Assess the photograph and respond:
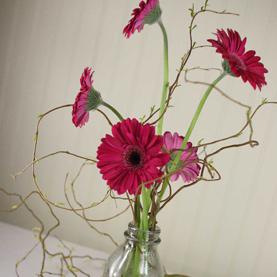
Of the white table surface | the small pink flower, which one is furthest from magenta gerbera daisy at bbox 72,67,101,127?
the white table surface

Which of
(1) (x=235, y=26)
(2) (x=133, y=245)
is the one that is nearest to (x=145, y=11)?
(2) (x=133, y=245)

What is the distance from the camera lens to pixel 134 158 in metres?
0.70

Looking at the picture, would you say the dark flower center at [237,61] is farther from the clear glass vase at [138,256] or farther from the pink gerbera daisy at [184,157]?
the clear glass vase at [138,256]

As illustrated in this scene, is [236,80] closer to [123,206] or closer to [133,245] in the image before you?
[123,206]

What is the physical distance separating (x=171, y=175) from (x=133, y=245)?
14cm

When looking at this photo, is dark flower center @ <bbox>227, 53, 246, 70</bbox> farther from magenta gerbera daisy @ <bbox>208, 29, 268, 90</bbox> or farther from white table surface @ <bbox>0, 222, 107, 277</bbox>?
white table surface @ <bbox>0, 222, 107, 277</bbox>

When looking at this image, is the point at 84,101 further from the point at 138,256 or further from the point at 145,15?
the point at 138,256

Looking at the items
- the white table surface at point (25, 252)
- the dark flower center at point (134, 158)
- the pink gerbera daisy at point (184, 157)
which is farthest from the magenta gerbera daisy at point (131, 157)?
the white table surface at point (25, 252)

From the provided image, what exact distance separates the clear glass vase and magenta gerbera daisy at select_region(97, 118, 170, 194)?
0.48 feet

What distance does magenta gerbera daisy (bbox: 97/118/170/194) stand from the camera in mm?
690

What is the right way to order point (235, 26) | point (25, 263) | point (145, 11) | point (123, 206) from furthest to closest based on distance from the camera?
point (123, 206), point (235, 26), point (25, 263), point (145, 11)

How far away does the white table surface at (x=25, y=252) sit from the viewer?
1.11m

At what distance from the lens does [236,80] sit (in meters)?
1.27

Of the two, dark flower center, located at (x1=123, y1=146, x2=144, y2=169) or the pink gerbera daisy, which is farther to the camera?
the pink gerbera daisy
